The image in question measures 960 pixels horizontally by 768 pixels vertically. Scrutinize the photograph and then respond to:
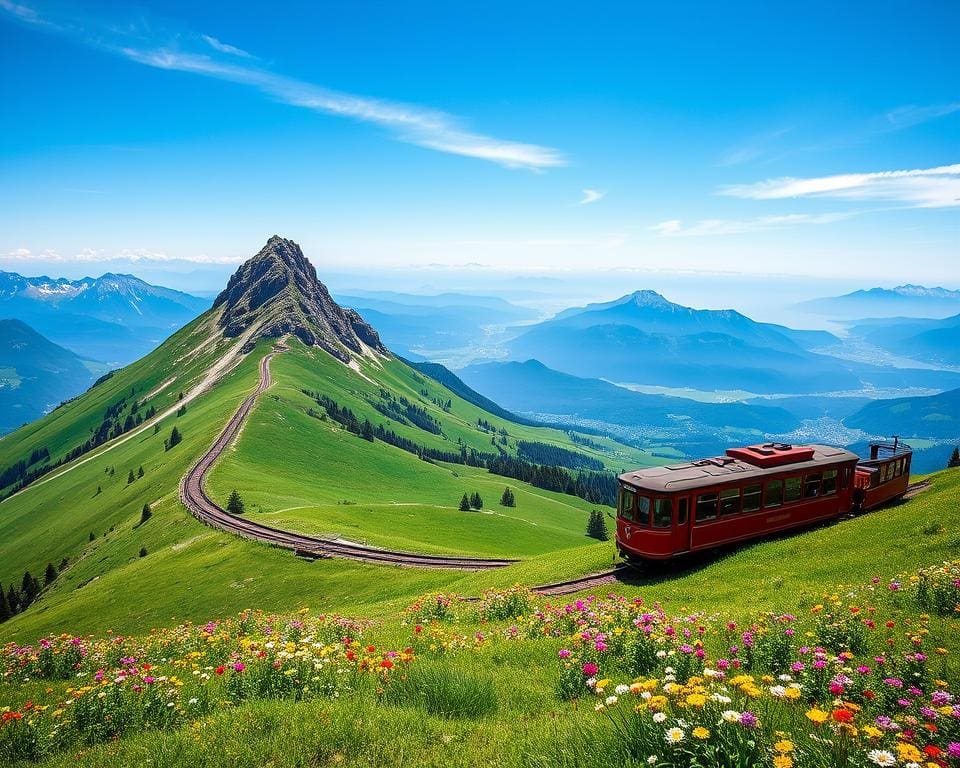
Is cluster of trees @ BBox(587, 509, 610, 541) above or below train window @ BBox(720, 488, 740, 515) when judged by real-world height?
below

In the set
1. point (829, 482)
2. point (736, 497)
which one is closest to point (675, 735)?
point (736, 497)

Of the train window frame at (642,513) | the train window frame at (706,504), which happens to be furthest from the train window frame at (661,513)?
the train window frame at (706,504)

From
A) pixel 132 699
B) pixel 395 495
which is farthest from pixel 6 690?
pixel 395 495

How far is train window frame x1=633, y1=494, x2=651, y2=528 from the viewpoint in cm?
2508

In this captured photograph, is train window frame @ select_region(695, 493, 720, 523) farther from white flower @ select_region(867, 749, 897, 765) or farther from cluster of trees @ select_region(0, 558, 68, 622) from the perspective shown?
cluster of trees @ select_region(0, 558, 68, 622)

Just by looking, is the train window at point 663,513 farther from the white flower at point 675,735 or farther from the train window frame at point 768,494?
the white flower at point 675,735

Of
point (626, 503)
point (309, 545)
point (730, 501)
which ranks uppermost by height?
point (730, 501)

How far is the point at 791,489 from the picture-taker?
91.8ft

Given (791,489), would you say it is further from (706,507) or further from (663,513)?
(663,513)

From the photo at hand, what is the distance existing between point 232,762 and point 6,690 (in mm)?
9794

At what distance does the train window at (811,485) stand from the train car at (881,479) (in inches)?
150

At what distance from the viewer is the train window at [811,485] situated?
2831 centimetres

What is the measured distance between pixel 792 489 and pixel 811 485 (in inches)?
59.3

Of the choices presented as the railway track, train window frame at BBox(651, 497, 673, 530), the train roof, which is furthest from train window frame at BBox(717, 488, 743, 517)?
the railway track
